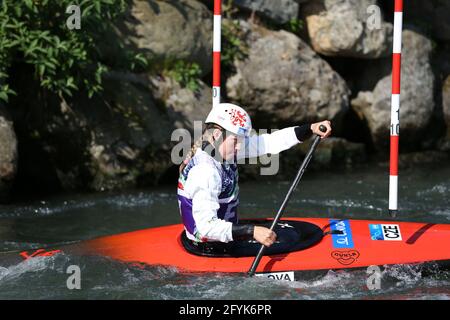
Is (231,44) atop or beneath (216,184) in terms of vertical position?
atop

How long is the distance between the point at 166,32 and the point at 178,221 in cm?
225

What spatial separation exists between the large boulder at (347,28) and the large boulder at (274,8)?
0.23 m

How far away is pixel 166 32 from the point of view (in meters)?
8.16

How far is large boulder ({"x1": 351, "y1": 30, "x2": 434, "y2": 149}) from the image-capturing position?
30.3 feet

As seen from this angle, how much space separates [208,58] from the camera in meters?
8.52

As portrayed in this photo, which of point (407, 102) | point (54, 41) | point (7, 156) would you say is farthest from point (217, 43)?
point (407, 102)

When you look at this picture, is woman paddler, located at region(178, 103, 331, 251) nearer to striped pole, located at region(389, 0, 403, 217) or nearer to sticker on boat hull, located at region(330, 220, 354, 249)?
sticker on boat hull, located at region(330, 220, 354, 249)

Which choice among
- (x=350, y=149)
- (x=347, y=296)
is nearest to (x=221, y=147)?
(x=347, y=296)

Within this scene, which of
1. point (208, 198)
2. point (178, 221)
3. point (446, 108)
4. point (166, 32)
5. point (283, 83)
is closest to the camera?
point (208, 198)

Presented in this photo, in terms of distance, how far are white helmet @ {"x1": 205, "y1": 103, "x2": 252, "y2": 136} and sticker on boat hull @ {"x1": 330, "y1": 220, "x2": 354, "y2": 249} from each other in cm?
91

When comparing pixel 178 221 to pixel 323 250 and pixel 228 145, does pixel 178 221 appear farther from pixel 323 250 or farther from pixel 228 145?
pixel 228 145

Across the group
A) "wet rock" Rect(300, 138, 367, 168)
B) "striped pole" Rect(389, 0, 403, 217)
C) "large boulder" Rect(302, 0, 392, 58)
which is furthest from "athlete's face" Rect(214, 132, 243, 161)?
"large boulder" Rect(302, 0, 392, 58)

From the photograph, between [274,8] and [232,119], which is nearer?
[232,119]
